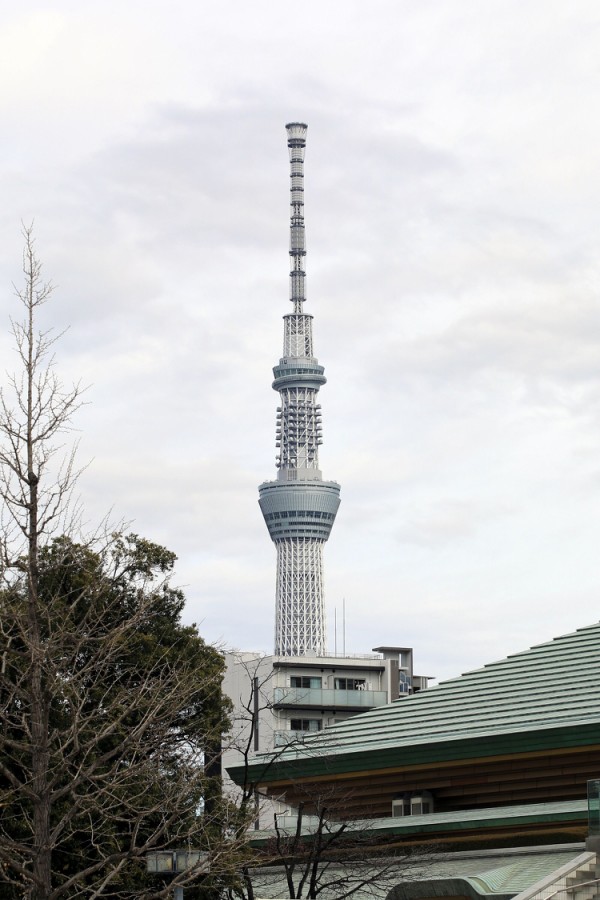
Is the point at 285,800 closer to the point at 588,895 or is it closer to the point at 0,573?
the point at 588,895

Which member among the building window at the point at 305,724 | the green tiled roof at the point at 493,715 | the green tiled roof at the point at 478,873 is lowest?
the green tiled roof at the point at 478,873

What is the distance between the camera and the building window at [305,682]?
132 m

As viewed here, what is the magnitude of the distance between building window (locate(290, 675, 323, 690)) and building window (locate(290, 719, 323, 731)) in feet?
10.4

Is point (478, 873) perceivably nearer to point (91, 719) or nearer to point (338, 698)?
point (91, 719)

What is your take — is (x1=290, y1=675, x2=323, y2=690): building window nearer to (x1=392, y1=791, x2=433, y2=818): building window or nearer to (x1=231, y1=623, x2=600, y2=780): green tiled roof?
(x1=231, y1=623, x2=600, y2=780): green tiled roof

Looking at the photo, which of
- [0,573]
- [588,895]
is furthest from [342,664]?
[0,573]

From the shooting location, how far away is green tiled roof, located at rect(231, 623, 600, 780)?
1485 inches

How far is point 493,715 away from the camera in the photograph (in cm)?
4038

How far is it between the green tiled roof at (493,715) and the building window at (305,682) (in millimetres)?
85867

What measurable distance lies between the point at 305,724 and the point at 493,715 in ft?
298

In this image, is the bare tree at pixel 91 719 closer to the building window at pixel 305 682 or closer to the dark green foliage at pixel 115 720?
the dark green foliage at pixel 115 720

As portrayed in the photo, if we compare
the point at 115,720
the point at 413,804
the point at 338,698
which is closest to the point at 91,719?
the point at 115,720

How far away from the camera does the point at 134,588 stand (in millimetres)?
36969

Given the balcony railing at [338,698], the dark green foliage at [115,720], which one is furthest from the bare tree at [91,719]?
the balcony railing at [338,698]
